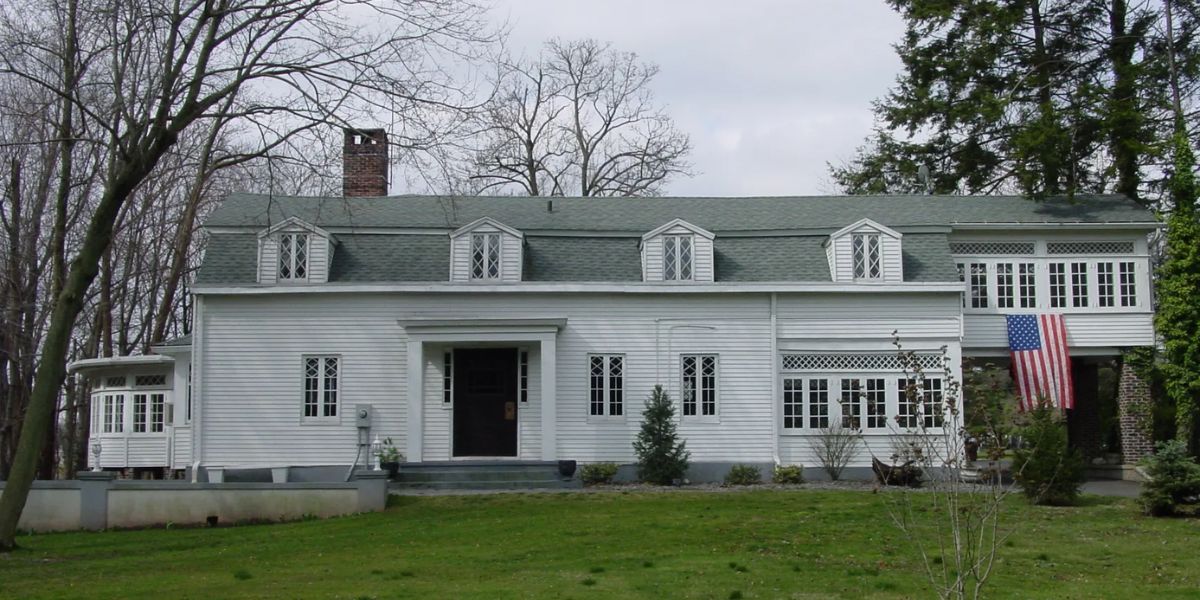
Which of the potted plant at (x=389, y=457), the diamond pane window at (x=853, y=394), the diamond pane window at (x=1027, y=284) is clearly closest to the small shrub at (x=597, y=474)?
the potted plant at (x=389, y=457)

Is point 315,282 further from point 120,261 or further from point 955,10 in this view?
point 955,10

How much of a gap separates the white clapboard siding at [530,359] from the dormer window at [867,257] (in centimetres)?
51

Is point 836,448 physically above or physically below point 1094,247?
below

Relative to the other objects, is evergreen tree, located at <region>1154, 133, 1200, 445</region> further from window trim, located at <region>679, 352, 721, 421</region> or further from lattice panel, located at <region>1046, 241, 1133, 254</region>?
window trim, located at <region>679, 352, 721, 421</region>

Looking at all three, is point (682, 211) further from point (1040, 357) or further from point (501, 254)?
point (1040, 357)

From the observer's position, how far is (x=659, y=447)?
24094 mm

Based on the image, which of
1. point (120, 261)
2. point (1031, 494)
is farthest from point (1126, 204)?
point (120, 261)

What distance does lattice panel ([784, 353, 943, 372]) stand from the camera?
1007 inches

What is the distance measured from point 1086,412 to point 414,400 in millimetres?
16465

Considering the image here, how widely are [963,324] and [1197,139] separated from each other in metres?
9.72

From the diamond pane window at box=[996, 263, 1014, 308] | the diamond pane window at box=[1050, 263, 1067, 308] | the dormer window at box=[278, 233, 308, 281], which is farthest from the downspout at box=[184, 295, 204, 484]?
the diamond pane window at box=[1050, 263, 1067, 308]

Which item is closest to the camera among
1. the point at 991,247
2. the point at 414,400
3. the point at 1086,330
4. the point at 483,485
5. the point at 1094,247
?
the point at 483,485

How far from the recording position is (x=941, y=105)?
34.6 meters

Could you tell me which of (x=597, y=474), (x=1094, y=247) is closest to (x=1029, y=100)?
(x=1094, y=247)
